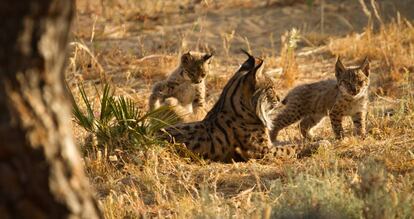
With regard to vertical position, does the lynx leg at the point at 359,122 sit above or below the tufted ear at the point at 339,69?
below

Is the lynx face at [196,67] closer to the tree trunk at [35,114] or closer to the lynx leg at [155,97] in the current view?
the lynx leg at [155,97]

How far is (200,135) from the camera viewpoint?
927cm

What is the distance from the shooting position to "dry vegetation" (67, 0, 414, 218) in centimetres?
636

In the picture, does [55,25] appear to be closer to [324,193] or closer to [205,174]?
[324,193]

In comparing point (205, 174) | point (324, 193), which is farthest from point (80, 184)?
point (205, 174)

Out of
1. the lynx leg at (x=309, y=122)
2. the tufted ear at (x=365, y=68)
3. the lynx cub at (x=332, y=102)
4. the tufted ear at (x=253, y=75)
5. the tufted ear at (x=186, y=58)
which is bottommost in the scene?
the lynx leg at (x=309, y=122)

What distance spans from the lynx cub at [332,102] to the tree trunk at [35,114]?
6136 mm

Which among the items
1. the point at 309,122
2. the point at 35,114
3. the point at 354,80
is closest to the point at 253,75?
the point at 354,80

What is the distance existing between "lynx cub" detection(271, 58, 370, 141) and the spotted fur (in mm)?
1215

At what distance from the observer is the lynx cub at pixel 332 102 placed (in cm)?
1052

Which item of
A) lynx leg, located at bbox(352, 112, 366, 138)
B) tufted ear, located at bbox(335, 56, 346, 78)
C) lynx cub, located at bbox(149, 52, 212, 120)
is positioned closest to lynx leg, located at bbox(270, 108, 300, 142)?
tufted ear, located at bbox(335, 56, 346, 78)

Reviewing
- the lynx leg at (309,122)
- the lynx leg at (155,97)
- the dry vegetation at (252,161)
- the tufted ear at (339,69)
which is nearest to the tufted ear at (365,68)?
Answer: the tufted ear at (339,69)

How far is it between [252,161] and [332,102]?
214 cm

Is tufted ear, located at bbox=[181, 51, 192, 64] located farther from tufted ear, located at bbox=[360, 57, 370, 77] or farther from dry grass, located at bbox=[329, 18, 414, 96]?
dry grass, located at bbox=[329, 18, 414, 96]
